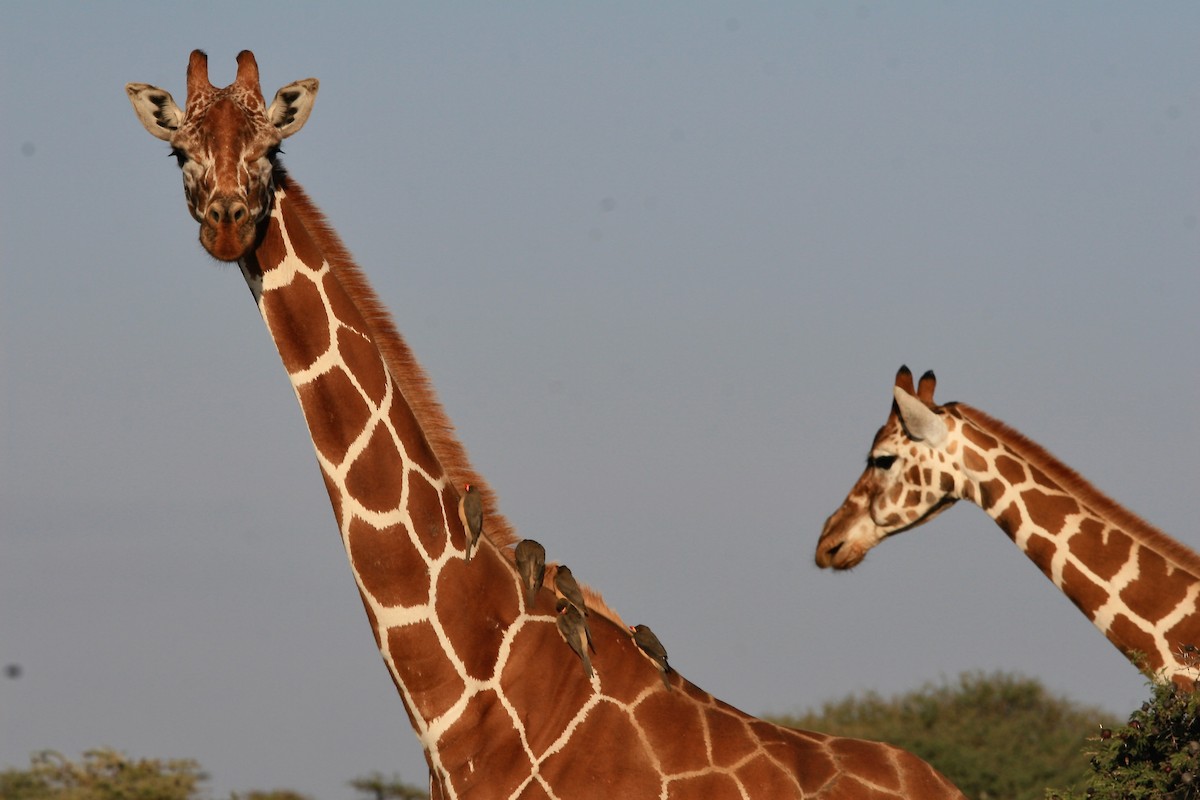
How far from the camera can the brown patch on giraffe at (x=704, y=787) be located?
23.8 ft

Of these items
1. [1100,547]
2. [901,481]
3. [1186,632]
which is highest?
[901,481]

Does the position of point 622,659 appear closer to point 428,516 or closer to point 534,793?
point 534,793

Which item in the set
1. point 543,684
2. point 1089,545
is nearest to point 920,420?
point 1089,545

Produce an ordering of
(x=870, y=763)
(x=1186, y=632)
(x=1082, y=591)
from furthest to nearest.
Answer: (x=1082, y=591)
(x=1186, y=632)
(x=870, y=763)

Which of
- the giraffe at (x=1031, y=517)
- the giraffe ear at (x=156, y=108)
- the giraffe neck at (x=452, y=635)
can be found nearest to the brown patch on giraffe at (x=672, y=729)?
the giraffe neck at (x=452, y=635)

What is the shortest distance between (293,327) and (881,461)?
8.09 meters

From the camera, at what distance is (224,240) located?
6.79 metres

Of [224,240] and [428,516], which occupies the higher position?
[224,240]

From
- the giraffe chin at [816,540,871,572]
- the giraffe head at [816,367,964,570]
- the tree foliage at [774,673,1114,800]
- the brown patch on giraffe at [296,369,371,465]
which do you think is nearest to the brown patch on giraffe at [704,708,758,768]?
the brown patch on giraffe at [296,369,371,465]

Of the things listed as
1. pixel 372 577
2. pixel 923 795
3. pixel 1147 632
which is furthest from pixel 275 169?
pixel 1147 632

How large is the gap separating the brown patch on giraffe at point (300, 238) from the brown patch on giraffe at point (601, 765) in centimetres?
234

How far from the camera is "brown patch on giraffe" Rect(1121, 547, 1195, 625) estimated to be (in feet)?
38.2

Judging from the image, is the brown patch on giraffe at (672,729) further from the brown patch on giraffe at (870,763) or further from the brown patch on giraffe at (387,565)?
the brown patch on giraffe at (387,565)

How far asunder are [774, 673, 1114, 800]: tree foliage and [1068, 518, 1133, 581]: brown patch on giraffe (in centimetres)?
1006
